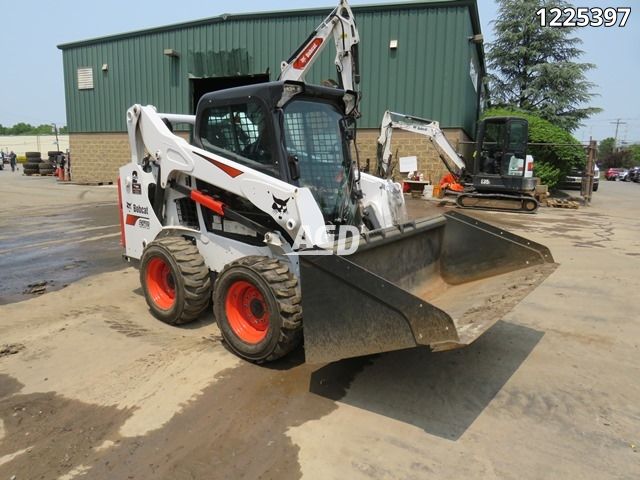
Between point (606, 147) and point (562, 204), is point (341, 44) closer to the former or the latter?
point (562, 204)

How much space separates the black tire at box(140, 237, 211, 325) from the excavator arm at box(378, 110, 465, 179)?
34.5ft

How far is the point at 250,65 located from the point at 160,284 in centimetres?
1567

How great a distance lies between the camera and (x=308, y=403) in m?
3.49

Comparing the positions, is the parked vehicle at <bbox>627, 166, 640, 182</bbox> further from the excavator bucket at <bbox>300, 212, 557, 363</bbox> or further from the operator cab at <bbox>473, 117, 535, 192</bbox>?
the excavator bucket at <bbox>300, 212, 557, 363</bbox>

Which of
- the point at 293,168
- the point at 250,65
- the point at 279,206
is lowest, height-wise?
the point at 279,206

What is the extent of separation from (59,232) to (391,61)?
12.0m

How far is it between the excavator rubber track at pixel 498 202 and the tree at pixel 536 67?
13617mm

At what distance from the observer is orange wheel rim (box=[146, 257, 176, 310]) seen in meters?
5.07

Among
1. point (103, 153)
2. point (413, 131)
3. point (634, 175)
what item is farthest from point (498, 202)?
point (634, 175)

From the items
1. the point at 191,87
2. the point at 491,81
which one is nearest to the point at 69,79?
the point at 191,87

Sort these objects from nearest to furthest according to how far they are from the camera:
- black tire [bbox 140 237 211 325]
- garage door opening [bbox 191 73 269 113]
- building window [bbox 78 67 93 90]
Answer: black tire [bbox 140 237 211 325] < garage door opening [bbox 191 73 269 113] < building window [bbox 78 67 93 90]

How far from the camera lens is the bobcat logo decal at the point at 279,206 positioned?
3.89 m

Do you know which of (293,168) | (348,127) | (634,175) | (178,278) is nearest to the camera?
(293,168)

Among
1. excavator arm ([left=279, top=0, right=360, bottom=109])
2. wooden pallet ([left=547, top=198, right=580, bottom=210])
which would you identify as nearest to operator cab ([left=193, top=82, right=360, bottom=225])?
excavator arm ([left=279, top=0, right=360, bottom=109])
